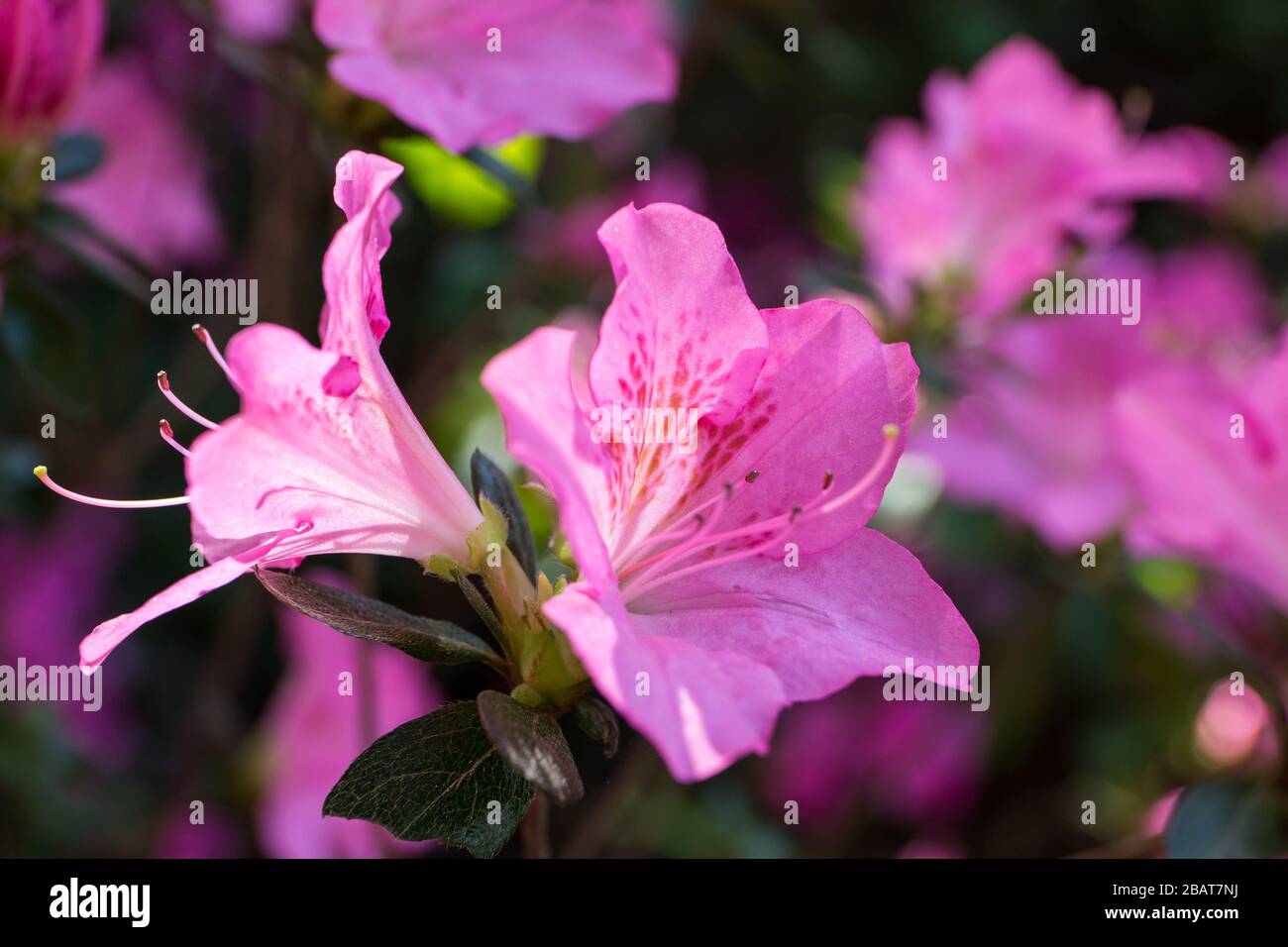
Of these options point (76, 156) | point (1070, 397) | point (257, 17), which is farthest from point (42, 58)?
point (1070, 397)

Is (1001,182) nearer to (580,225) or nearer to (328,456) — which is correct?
(580,225)

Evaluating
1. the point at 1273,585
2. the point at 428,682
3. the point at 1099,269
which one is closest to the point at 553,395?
the point at 1273,585

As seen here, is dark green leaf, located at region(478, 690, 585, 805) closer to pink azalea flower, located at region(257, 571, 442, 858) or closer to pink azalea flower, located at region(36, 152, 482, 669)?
pink azalea flower, located at region(36, 152, 482, 669)

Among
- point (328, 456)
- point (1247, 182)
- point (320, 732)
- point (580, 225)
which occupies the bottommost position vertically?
point (320, 732)

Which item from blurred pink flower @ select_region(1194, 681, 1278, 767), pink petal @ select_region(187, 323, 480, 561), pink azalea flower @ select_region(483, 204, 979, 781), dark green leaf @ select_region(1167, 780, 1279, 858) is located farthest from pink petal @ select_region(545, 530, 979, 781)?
blurred pink flower @ select_region(1194, 681, 1278, 767)

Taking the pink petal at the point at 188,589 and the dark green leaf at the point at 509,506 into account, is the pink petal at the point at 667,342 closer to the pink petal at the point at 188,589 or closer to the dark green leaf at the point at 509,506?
the dark green leaf at the point at 509,506

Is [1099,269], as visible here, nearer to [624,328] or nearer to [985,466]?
[985,466]
